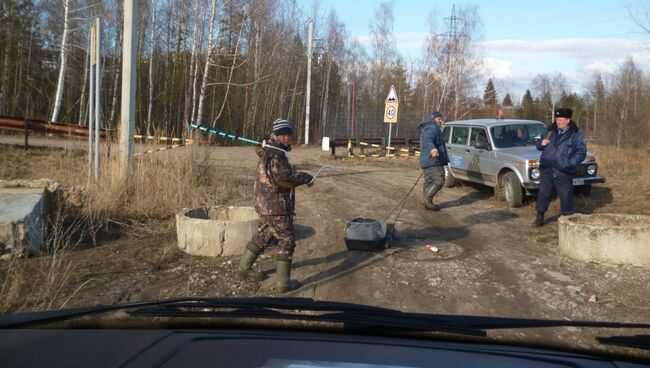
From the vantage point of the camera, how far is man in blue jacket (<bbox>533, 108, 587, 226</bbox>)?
864cm

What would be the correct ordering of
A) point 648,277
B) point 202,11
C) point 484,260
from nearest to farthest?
point 648,277
point 484,260
point 202,11

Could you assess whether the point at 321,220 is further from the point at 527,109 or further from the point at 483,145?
the point at 527,109

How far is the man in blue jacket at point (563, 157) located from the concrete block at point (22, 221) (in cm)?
730

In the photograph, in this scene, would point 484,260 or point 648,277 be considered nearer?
point 648,277

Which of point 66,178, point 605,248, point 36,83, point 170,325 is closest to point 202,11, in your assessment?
point 36,83

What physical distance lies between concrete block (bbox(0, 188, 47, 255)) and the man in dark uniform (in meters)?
2.65

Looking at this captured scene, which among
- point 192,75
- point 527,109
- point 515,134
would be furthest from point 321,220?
point 527,109

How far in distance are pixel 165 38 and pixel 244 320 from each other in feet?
113

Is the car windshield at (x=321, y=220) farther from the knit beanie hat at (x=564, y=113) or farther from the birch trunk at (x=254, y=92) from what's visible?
the birch trunk at (x=254, y=92)

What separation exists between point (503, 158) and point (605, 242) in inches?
194

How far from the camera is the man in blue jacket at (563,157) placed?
8.64 metres

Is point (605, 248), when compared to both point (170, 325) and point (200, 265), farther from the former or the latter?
point (170, 325)

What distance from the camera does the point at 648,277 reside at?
21.7 ft

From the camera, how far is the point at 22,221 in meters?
6.70
